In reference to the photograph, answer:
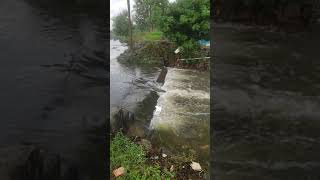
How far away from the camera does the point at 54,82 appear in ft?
5.54

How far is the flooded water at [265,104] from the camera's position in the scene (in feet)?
5.89

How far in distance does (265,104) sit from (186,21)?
2.75 metres

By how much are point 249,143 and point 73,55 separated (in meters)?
0.99

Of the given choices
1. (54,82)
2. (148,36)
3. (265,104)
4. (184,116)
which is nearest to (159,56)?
(148,36)

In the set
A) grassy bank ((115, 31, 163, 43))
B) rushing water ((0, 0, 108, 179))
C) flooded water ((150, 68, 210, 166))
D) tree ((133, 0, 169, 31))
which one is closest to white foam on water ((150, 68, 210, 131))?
flooded water ((150, 68, 210, 166))

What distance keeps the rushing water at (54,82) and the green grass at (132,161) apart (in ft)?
2.57

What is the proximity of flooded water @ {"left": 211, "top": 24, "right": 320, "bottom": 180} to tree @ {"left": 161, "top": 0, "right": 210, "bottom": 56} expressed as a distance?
2604 mm

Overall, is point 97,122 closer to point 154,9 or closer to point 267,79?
point 267,79

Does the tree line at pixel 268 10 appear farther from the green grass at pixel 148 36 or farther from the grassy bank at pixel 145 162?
the green grass at pixel 148 36

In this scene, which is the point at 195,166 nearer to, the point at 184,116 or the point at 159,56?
the point at 184,116

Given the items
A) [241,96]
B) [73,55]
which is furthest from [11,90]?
[241,96]

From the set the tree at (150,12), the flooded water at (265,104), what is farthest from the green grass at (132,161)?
the tree at (150,12)

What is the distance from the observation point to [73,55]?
1688mm

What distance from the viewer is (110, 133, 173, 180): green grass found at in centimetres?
250
